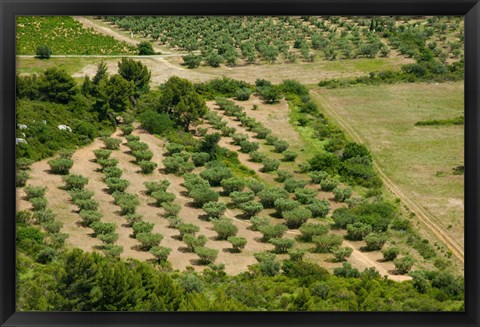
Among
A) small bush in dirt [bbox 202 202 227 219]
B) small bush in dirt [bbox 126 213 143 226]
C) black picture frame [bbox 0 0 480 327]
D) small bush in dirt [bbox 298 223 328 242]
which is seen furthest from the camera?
small bush in dirt [bbox 202 202 227 219]

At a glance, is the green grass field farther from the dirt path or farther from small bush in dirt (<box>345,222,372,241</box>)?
small bush in dirt (<box>345,222,372,241</box>)

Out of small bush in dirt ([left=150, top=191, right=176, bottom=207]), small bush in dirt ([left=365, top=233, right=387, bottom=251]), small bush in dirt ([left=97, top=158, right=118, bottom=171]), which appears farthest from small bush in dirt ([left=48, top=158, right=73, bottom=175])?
small bush in dirt ([left=365, top=233, right=387, bottom=251])

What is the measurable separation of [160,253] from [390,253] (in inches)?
372

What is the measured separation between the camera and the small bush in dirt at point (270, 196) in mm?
36531

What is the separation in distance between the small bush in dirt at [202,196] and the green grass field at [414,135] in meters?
10.3

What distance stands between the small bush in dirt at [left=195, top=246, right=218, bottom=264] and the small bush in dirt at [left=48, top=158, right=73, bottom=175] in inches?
397

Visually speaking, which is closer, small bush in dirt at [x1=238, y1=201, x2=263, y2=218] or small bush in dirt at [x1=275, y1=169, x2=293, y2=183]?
small bush in dirt at [x1=238, y1=201, x2=263, y2=218]

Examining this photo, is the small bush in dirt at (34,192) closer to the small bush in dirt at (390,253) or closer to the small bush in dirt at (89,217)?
the small bush in dirt at (89,217)

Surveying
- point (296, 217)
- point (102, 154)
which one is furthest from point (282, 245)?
point (102, 154)

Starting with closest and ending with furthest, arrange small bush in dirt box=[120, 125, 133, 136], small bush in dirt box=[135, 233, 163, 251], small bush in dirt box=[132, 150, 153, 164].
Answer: small bush in dirt box=[135, 233, 163, 251]
small bush in dirt box=[132, 150, 153, 164]
small bush in dirt box=[120, 125, 133, 136]

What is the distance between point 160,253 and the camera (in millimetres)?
28828

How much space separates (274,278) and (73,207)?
12.0 meters

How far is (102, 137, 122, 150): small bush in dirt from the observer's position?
4106 centimetres

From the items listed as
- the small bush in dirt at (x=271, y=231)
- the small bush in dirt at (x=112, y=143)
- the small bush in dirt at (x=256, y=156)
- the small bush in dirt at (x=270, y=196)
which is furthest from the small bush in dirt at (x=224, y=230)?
the small bush in dirt at (x=256, y=156)
